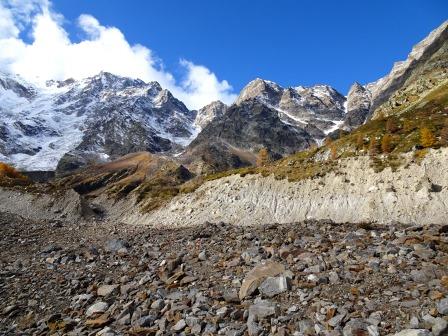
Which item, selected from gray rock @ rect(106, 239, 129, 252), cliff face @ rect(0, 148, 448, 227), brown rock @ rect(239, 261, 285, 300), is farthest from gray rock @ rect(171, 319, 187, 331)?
cliff face @ rect(0, 148, 448, 227)

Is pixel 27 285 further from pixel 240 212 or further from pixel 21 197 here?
pixel 21 197

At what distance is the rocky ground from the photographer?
50.4 ft

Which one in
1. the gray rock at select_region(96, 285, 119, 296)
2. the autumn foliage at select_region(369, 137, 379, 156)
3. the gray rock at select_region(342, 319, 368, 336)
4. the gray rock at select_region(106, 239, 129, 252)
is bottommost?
the gray rock at select_region(96, 285, 119, 296)

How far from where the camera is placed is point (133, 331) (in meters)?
16.7

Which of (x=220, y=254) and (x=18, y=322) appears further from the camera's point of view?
(x=220, y=254)

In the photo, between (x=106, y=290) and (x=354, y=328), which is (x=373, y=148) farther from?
(x=354, y=328)

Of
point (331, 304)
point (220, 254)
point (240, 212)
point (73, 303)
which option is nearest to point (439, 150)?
point (240, 212)

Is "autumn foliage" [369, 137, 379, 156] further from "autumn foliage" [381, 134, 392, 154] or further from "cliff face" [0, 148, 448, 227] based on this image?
"cliff face" [0, 148, 448, 227]

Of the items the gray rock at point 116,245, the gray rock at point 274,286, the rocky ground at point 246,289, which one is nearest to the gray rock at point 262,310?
the rocky ground at point 246,289

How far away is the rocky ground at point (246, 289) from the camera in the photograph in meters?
15.4

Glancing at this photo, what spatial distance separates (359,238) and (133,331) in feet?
51.7

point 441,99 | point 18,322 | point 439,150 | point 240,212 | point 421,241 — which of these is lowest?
point 18,322

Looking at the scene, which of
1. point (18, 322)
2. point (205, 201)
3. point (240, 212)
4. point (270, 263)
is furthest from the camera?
point (205, 201)

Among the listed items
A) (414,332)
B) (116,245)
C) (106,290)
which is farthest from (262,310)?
(116,245)
